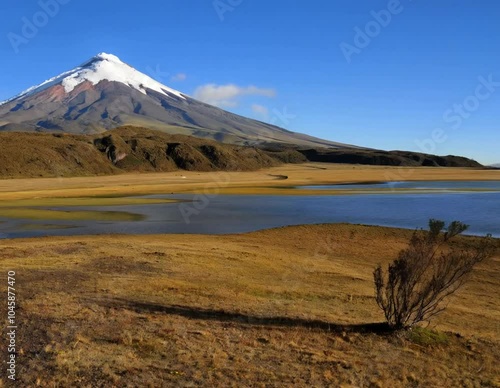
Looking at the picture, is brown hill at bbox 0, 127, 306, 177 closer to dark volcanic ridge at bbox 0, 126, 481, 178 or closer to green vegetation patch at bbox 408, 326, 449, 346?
dark volcanic ridge at bbox 0, 126, 481, 178

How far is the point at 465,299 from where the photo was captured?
66.5 ft

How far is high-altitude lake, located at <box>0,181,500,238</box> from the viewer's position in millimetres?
39906

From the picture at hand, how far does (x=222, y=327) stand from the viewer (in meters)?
13.3

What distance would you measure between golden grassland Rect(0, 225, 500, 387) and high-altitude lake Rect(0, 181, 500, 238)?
15.2m

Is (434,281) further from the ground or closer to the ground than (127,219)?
further from the ground

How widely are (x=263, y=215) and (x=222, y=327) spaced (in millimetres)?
36612

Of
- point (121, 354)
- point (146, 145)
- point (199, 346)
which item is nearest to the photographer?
point (121, 354)

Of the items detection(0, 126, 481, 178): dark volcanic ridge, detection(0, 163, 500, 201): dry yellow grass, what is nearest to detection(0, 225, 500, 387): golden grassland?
detection(0, 163, 500, 201): dry yellow grass

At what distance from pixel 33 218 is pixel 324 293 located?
36.2 m

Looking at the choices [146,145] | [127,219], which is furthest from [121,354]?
[146,145]

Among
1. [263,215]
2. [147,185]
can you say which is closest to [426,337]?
[263,215]

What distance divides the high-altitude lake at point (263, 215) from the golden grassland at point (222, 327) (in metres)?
15.2

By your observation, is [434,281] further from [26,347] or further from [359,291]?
[26,347]

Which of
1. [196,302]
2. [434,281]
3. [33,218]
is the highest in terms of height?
[434,281]
